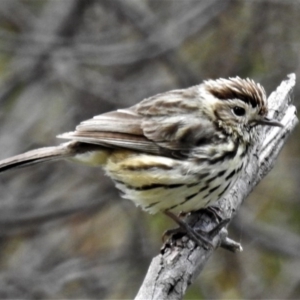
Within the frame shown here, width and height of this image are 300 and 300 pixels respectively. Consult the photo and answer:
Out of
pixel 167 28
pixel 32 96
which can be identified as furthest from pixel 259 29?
pixel 32 96

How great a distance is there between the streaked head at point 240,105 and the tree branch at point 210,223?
1.01ft

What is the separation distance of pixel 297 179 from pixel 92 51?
151 inches

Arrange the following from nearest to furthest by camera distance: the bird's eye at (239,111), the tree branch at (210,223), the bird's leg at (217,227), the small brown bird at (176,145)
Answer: the tree branch at (210,223) → the bird's leg at (217,227) → the small brown bird at (176,145) → the bird's eye at (239,111)

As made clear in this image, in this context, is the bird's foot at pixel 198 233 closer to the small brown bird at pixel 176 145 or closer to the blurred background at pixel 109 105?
the small brown bird at pixel 176 145

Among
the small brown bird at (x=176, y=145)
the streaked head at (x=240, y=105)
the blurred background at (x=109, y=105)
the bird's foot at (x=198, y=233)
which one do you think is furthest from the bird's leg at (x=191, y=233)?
the blurred background at (x=109, y=105)

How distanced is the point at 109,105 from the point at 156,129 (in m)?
4.67

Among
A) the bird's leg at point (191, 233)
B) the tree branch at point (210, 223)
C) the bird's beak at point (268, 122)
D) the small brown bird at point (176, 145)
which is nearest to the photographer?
the tree branch at point (210, 223)

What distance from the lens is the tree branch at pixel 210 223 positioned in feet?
23.7

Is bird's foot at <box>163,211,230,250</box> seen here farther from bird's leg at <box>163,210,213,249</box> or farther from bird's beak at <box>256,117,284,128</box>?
bird's beak at <box>256,117,284,128</box>

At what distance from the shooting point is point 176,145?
28.1 feet

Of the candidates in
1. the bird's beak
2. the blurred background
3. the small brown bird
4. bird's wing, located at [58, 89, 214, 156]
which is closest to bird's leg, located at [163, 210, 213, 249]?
the small brown bird

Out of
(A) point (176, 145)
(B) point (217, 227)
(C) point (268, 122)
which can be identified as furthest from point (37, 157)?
(C) point (268, 122)

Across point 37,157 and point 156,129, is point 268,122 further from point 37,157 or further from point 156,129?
point 37,157

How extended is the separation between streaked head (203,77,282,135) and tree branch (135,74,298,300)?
1.01 ft
